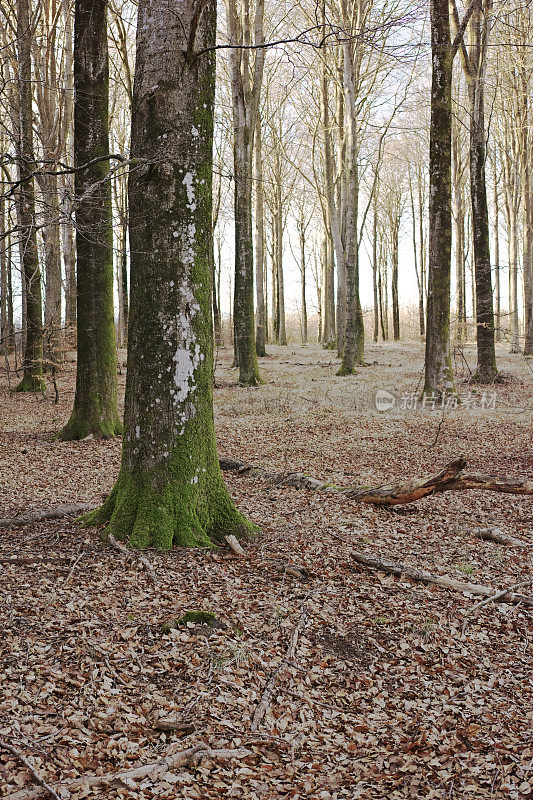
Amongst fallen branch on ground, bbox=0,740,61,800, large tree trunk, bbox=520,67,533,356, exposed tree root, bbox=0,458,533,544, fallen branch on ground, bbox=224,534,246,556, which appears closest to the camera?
fallen branch on ground, bbox=0,740,61,800

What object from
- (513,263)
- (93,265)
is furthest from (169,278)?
(513,263)

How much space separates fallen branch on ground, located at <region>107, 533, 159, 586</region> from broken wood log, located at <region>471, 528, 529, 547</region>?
10.3ft

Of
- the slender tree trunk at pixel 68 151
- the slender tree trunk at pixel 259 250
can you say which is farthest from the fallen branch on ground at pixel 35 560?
the slender tree trunk at pixel 259 250

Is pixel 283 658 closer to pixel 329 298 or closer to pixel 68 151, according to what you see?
pixel 68 151

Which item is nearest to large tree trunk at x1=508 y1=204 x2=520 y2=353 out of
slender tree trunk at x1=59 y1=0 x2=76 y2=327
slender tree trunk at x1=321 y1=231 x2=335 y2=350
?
slender tree trunk at x1=321 y1=231 x2=335 y2=350

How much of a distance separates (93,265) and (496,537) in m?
6.74

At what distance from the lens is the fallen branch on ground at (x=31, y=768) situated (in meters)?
2.21

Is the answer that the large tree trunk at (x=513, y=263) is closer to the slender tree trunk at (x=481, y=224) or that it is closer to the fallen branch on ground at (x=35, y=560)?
the slender tree trunk at (x=481, y=224)

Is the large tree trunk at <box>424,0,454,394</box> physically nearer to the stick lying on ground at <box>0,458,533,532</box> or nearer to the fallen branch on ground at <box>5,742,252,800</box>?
the stick lying on ground at <box>0,458,533,532</box>

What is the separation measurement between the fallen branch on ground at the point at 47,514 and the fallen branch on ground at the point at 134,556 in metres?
1.10

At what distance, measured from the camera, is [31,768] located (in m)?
2.30

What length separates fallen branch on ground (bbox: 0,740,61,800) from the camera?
2.21 metres

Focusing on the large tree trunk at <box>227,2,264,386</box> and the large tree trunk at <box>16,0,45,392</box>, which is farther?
the large tree trunk at <box>227,2,264,386</box>

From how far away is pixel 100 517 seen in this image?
5.03 metres
